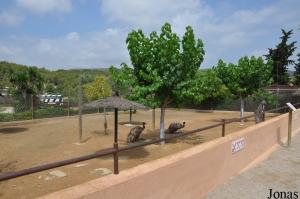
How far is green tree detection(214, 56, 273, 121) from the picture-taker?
22.0 meters

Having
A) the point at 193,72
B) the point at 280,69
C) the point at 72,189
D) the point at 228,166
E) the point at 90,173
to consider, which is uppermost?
the point at 280,69

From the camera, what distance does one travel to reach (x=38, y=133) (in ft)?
61.0

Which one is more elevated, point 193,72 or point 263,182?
point 193,72

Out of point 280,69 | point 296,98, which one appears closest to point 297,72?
point 280,69

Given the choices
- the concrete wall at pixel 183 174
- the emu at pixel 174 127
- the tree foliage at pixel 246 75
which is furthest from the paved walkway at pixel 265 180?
the tree foliage at pixel 246 75

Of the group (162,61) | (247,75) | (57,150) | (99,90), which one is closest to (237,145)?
(162,61)

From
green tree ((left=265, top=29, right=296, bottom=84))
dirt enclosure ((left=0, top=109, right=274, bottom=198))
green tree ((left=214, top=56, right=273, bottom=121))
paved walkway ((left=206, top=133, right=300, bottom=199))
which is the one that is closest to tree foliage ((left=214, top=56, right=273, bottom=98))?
green tree ((left=214, top=56, right=273, bottom=121))

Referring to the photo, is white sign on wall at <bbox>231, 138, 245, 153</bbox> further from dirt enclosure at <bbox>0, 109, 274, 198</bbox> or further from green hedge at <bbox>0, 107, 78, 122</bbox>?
green hedge at <bbox>0, 107, 78, 122</bbox>

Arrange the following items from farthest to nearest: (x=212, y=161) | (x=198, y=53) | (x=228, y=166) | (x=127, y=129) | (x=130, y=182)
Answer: (x=127, y=129) → (x=198, y=53) → (x=228, y=166) → (x=212, y=161) → (x=130, y=182)

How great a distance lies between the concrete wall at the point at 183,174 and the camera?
4.12 metres

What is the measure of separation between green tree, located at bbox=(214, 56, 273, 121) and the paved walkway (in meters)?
12.0

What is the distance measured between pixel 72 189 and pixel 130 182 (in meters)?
0.90

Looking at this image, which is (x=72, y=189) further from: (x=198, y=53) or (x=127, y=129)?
(x=127, y=129)

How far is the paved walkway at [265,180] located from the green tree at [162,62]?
4775 mm
